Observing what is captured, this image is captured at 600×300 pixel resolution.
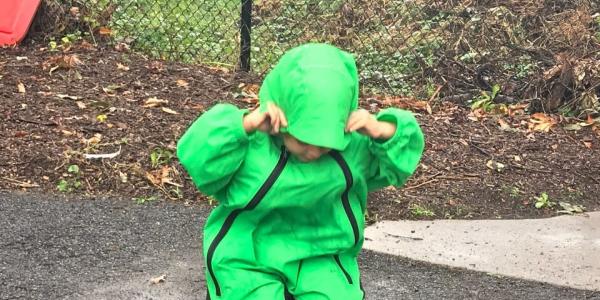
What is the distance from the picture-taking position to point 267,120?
2191mm

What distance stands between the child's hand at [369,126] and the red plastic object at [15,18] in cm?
465

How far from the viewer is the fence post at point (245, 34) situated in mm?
6121

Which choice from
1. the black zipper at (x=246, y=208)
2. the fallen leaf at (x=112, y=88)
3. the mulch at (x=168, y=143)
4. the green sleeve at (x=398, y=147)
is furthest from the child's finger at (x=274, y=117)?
the fallen leaf at (x=112, y=88)

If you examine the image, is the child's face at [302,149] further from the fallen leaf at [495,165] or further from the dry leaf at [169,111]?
the dry leaf at [169,111]

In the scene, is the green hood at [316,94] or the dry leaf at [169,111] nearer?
the green hood at [316,94]

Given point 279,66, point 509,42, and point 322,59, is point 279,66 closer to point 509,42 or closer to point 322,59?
point 322,59

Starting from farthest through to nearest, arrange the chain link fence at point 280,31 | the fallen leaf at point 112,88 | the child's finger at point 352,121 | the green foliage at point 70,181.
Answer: the chain link fence at point 280,31 < the fallen leaf at point 112,88 < the green foliage at point 70,181 < the child's finger at point 352,121

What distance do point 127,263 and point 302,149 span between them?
1.74 m

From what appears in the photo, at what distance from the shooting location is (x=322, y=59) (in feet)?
7.11

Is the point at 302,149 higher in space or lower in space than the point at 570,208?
higher

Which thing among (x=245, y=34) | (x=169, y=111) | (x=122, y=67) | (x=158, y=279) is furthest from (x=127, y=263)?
(x=245, y=34)

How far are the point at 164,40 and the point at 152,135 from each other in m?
2.20

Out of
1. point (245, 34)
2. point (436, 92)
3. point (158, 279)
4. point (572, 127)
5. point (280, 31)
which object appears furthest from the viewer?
point (280, 31)

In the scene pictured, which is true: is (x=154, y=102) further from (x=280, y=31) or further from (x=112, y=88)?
(x=280, y=31)
